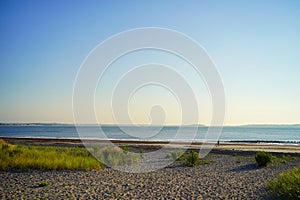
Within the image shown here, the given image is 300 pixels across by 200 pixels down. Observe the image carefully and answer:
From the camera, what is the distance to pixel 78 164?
55.2 feet

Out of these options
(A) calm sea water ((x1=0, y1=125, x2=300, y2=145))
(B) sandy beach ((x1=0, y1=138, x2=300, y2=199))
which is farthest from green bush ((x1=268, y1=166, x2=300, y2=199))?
(A) calm sea water ((x1=0, y1=125, x2=300, y2=145))

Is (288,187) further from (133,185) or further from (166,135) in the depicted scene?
(166,135)

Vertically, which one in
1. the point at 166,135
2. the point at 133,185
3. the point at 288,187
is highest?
the point at 288,187

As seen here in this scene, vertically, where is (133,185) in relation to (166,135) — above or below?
above

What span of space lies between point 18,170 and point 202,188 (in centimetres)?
968

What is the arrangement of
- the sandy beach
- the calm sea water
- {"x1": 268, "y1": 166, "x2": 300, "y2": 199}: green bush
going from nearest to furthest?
{"x1": 268, "y1": 166, "x2": 300, "y2": 199}: green bush
the sandy beach
the calm sea water

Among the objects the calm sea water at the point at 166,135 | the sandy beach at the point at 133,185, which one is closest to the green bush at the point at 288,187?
the sandy beach at the point at 133,185

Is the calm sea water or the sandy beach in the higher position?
the sandy beach

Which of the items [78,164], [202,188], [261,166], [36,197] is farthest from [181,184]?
[261,166]

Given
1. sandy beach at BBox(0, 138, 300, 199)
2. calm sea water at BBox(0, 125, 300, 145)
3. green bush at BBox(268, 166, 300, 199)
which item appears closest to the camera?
green bush at BBox(268, 166, 300, 199)

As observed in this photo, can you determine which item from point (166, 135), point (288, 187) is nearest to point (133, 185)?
point (288, 187)

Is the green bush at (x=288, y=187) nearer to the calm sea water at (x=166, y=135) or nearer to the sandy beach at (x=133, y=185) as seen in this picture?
the sandy beach at (x=133, y=185)

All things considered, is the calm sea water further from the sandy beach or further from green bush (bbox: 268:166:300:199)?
green bush (bbox: 268:166:300:199)

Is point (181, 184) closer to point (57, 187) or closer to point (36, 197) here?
point (57, 187)
